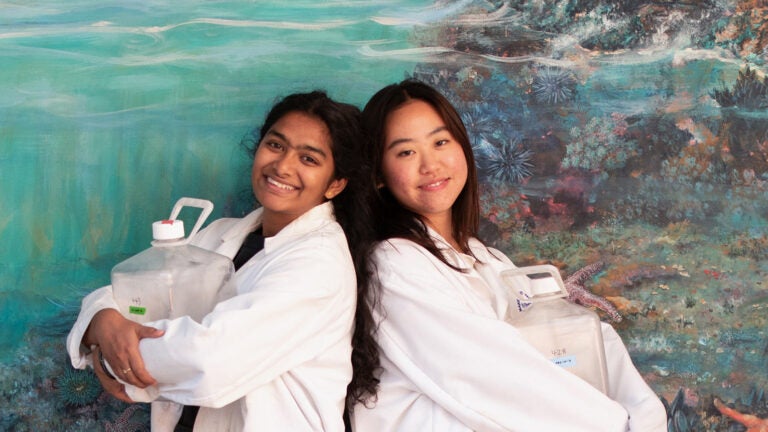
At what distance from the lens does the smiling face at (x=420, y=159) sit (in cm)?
210

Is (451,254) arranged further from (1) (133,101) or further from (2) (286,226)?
(1) (133,101)

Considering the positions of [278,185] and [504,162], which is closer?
[278,185]

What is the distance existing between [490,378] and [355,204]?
599mm

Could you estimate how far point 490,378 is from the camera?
1.81m

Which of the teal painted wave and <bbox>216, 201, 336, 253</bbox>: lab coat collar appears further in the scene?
the teal painted wave

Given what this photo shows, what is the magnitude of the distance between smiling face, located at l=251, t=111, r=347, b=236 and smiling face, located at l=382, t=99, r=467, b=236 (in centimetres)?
19

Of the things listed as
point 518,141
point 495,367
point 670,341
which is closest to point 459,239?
point 518,141

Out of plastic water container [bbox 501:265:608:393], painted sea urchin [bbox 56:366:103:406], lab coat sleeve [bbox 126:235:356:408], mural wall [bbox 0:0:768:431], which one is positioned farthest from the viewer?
mural wall [bbox 0:0:768:431]

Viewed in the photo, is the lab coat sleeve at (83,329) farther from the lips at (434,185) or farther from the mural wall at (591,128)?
the lips at (434,185)

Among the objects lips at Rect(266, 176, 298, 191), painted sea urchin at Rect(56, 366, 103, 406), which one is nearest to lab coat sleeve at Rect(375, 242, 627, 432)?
lips at Rect(266, 176, 298, 191)

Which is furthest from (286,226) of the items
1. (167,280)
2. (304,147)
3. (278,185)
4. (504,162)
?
(504,162)

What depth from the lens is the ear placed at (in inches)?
81.6

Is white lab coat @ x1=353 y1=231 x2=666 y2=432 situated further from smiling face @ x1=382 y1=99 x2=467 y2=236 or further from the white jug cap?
the white jug cap

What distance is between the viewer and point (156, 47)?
234 cm
